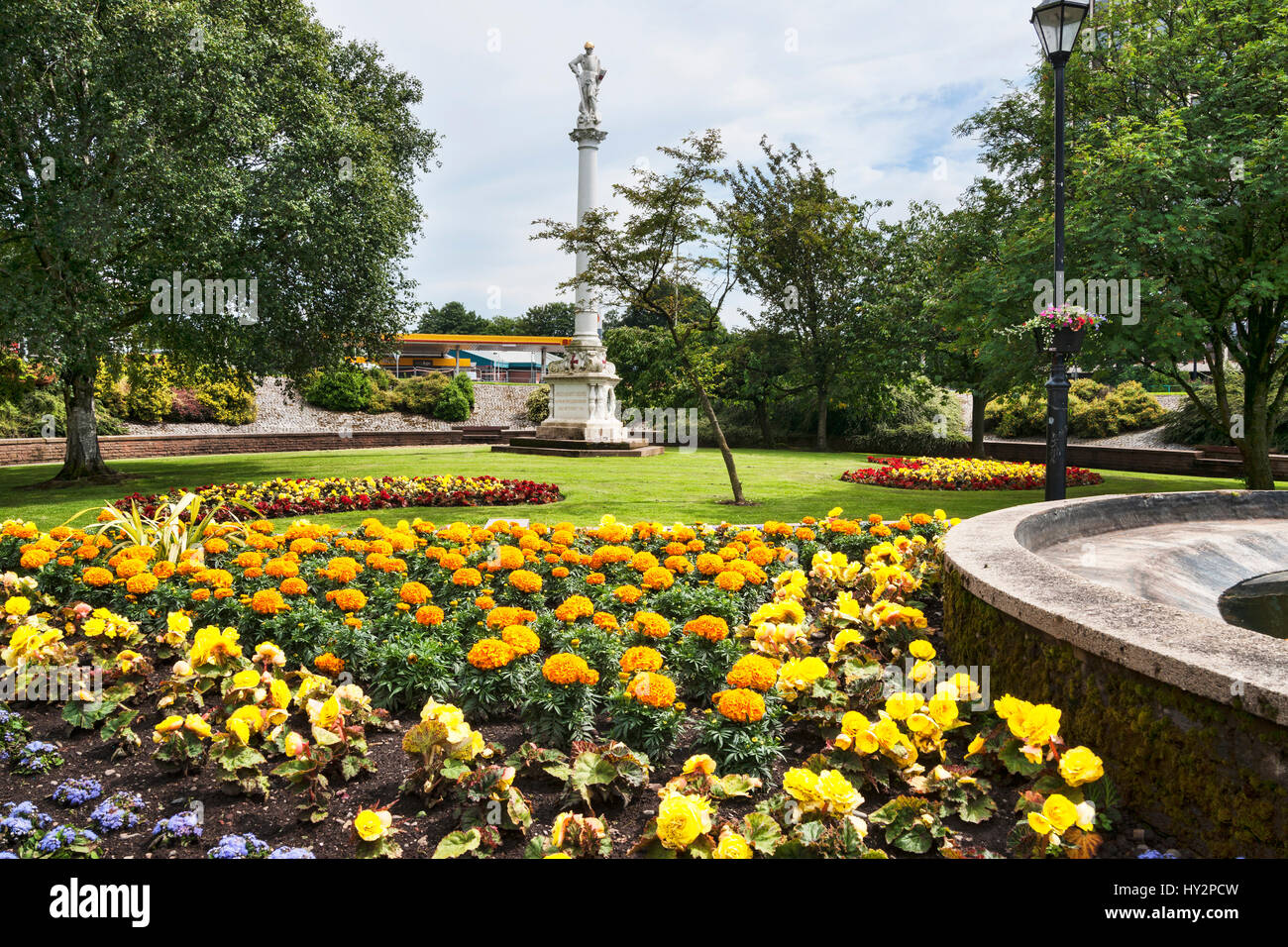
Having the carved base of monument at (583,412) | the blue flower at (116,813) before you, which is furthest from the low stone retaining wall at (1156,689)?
the carved base of monument at (583,412)

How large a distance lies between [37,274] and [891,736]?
15612mm

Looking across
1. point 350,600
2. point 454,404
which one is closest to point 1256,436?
point 350,600

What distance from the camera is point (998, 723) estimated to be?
319 cm

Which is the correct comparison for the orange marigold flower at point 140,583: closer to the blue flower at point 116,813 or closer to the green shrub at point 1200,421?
the blue flower at point 116,813

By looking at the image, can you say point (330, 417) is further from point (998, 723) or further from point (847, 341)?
point (998, 723)

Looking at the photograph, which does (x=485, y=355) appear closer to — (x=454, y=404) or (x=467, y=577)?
(x=454, y=404)

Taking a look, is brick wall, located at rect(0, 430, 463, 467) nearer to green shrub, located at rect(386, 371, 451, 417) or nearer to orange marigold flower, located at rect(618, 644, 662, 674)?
green shrub, located at rect(386, 371, 451, 417)

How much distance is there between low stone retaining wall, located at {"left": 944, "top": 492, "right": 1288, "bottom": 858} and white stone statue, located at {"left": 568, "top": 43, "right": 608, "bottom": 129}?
24433mm

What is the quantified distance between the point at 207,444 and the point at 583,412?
13.0 meters

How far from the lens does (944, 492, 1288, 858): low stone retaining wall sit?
2.18m

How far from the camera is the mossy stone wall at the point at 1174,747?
2158mm

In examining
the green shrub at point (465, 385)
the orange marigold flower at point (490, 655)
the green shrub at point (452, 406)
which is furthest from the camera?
the green shrub at point (465, 385)

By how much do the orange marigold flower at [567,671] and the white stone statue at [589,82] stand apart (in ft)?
81.3
